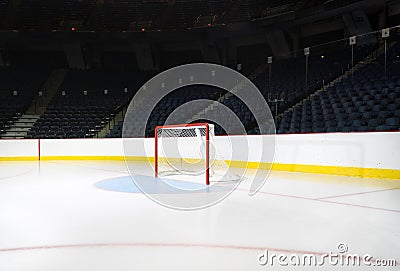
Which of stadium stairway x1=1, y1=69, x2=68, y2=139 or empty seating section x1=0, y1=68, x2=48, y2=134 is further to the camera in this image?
empty seating section x1=0, y1=68, x2=48, y2=134

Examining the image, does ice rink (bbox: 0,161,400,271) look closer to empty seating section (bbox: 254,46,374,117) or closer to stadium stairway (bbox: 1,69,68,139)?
empty seating section (bbox: 254,46,374,117)

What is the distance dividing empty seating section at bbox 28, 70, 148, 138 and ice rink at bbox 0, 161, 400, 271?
8.89 m

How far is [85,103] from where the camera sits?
1512cm

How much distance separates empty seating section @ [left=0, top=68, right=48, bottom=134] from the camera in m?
13.8

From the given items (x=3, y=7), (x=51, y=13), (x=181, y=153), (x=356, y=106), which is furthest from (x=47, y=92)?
(x=356, y=106)

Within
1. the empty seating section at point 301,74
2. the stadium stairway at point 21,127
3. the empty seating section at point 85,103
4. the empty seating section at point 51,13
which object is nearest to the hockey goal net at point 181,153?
the empty seating section at point 301,74

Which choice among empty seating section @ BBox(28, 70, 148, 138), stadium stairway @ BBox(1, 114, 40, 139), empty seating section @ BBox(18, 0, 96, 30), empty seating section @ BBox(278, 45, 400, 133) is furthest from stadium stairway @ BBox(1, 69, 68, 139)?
empty seating section @ BBox(278, 45, 400, 133)

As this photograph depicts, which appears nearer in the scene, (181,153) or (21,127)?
(181,153)

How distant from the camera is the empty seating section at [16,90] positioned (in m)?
13.8

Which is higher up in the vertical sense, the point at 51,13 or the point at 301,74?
the point at 51,13

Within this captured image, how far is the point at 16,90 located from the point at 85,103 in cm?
310

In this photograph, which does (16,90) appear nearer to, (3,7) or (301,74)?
(3,7)

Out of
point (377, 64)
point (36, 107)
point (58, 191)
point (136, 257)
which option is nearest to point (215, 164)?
point (58, 191)

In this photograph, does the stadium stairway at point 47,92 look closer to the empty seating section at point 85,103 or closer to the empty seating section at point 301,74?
the empty seating section at point 85,103
